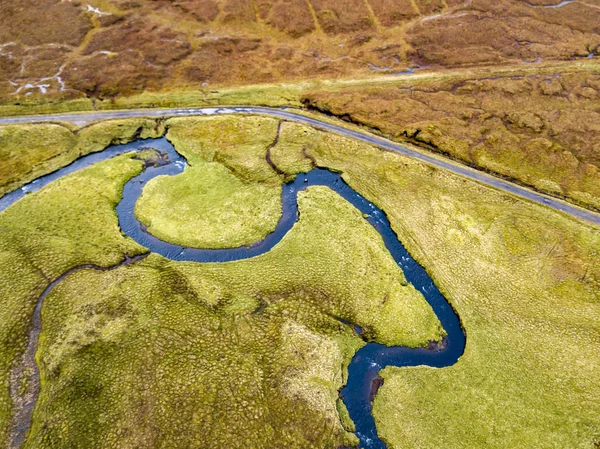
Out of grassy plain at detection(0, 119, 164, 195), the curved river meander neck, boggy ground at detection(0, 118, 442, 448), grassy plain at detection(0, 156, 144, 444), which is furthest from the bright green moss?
boggy ground at detection(0, 118, 442, 448)

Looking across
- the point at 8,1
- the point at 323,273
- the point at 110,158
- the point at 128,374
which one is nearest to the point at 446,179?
the point at 323,273

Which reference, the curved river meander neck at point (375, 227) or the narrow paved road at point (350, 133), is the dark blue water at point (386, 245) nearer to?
the curved river meander neck at point (375, 227)

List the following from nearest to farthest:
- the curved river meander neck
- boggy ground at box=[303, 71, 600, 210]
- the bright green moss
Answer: the curved river meander neck, boggy ground at box=[303, 71, 600, 210], the bright green moss

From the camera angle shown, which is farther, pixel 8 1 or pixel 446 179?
pixel 8 1

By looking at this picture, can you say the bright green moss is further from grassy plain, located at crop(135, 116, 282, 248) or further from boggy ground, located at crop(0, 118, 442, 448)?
boggy ground, located at crop(0, 118, 442, 448)

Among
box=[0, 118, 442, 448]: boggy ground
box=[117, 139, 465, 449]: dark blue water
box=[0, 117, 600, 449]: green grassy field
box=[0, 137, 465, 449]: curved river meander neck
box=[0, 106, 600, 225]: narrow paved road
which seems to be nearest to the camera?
box=[0, 118, 442, 448]: boggy ground

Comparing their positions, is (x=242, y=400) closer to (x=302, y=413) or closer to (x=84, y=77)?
(x=302, y=413)
